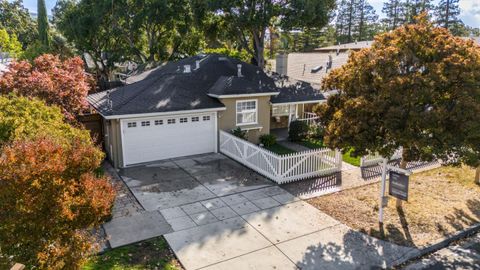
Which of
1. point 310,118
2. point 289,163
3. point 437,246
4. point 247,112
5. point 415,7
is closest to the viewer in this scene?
point 437,246

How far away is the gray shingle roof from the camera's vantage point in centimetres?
1467

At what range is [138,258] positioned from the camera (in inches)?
314

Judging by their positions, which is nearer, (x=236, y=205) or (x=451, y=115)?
(x=451, y=115)

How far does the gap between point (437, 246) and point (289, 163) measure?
5.31m

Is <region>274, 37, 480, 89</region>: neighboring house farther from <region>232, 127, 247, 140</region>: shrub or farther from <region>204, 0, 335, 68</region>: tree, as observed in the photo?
<region>232, 127, 247, 140</region>: shrub

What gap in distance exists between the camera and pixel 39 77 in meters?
13.3

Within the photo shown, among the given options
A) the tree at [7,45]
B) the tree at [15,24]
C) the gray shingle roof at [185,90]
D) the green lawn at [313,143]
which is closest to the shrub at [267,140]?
the green lawn at [313,143]

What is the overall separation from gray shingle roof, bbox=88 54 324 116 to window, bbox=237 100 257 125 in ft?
2.14

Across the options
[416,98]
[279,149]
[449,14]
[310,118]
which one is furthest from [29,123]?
[449,14]

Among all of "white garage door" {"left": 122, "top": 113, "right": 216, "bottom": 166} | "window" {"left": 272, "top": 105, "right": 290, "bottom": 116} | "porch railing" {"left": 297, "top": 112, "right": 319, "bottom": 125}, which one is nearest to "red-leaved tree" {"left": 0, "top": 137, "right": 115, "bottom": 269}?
"white garage door" {"left": 122, "top": 113, "right": 216, "bottom": 166}

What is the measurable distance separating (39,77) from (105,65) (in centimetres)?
2372

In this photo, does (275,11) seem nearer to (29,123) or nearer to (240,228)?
(240,228)

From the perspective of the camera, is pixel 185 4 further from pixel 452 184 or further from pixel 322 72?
pixel 452 184

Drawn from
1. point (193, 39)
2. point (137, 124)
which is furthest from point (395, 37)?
point (193, 39)
